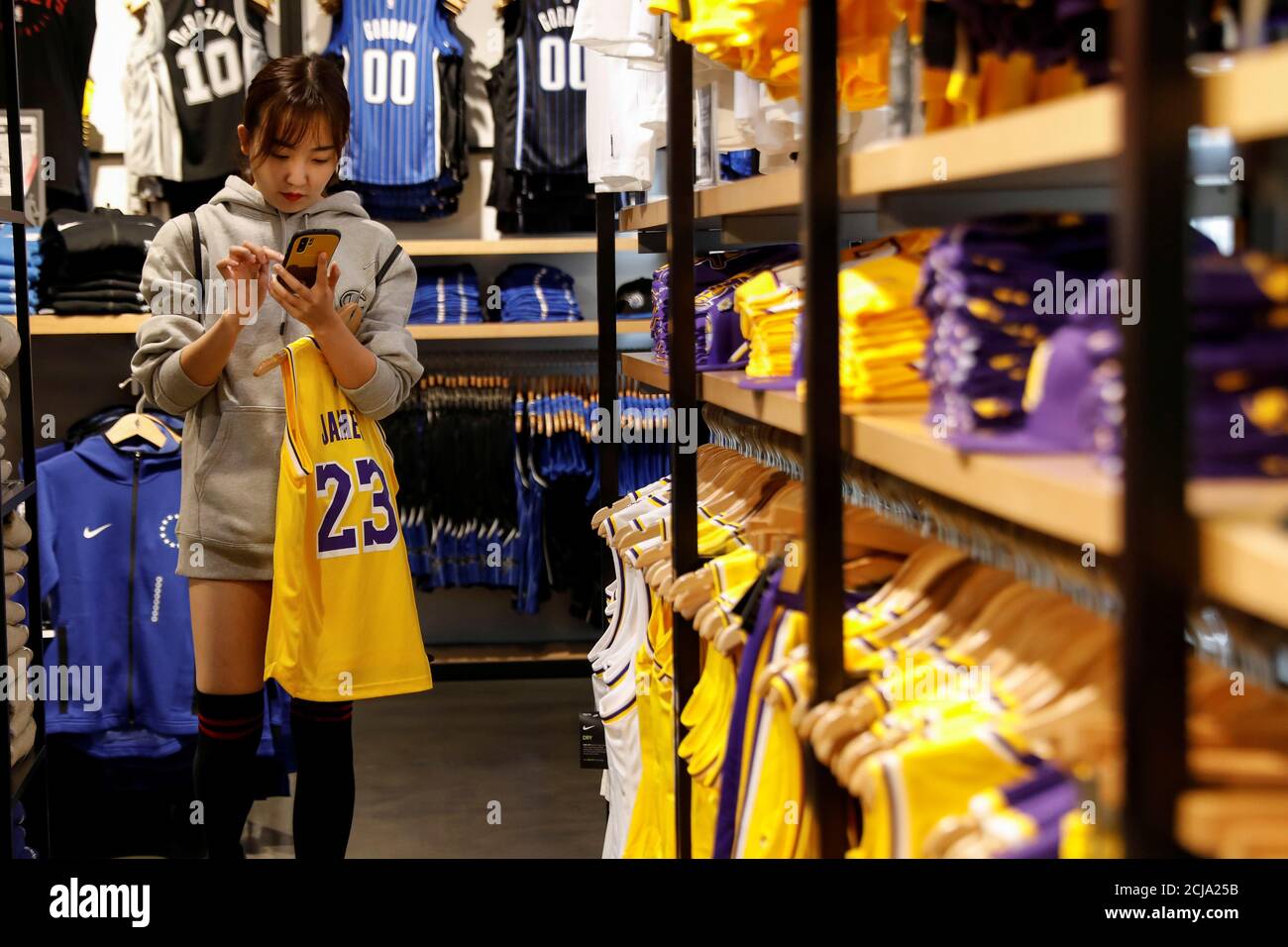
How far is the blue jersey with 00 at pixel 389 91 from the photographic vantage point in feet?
15.8

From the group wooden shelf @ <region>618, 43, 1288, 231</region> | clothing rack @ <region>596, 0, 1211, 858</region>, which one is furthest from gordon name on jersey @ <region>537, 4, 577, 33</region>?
wooden shelf @ <region>618, 43, 1288, 231</region>

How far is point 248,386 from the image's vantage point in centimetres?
246

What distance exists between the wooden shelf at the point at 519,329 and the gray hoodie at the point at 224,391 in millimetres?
2244

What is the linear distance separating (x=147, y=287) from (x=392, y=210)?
2.67 meters

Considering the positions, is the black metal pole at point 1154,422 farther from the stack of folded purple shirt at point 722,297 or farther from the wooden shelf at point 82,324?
the wooden shelf at point 82,324

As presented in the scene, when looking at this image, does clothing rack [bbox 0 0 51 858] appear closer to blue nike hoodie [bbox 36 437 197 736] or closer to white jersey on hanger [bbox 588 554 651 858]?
blue nike hoodie [bbox 36 437 197 736]

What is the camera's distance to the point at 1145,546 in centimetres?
78

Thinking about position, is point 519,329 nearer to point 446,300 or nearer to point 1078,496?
point 446,300

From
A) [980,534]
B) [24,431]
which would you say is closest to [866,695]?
[980,534]

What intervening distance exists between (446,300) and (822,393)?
12.0ft

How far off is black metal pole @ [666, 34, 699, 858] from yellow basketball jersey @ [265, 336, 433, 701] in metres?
0.64

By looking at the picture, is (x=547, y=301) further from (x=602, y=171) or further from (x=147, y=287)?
(x=147, y=287)
